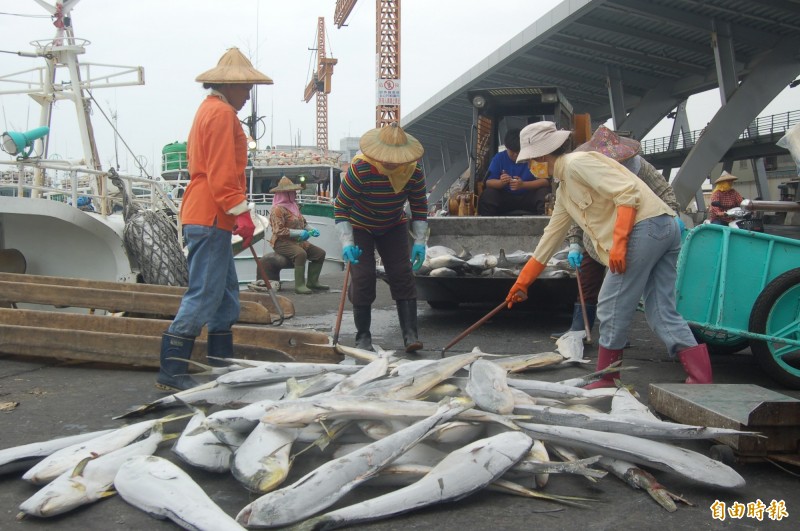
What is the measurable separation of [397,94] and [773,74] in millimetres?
27172

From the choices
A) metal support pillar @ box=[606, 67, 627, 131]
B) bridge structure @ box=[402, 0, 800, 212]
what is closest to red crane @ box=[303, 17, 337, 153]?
bridge structure @ box=[402, 0, 800, 212]

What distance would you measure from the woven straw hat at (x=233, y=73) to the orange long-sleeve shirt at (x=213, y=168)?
0.47ft

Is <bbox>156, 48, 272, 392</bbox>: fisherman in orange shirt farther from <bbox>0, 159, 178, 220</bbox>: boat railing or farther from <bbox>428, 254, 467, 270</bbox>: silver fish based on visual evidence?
<bbox>0, 159, 178, 220</bbox>: boat railing

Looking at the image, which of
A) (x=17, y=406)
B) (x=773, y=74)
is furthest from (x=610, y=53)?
(x=17, y=406)

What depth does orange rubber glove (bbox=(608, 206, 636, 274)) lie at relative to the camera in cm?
410

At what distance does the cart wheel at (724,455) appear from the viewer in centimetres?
314

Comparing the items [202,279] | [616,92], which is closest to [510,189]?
[202,279]

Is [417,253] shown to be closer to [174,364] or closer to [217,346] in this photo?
[217,346]

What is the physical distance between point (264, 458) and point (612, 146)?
3.99 meters

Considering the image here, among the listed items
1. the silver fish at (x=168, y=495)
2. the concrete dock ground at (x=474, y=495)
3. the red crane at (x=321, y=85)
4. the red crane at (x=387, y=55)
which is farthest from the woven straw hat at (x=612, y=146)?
the red crane at (x=321, y=85)

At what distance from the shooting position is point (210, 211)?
450cm

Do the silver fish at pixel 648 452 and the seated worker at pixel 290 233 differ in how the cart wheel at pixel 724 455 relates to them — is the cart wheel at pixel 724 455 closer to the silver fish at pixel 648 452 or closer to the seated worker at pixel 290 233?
the silver fish at pixel 648 452

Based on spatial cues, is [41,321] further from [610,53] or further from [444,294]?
[610,53]

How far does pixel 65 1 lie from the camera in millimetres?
12844
